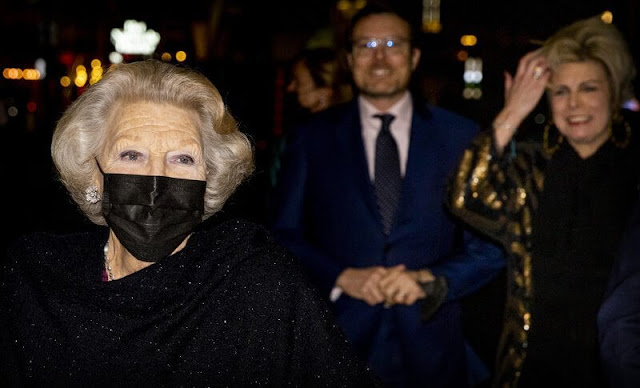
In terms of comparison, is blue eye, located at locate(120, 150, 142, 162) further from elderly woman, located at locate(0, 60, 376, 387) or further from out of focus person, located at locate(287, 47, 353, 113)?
out of focus person, located at locate(287, 47, 353, 113)

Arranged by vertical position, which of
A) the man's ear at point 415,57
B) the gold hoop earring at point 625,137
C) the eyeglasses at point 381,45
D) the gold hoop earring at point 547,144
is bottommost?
the gold hoop earring at point 547,144

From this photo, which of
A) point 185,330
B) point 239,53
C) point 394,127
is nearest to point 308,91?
point 394,127

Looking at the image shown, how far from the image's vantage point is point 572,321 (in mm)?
3178

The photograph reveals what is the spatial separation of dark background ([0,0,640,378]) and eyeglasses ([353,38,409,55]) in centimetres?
26

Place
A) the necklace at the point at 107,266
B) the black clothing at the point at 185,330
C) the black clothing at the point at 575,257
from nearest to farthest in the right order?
the black clothing at the point at 185,330, the necklace at the point at 107,266, the black clothing at the point at 575,257

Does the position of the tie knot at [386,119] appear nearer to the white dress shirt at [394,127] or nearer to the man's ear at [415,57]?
the white dress shirt at [394,127]

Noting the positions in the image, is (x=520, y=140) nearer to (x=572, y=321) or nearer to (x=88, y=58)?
(x=572, y=321)

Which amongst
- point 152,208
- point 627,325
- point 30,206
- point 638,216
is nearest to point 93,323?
point 152,208

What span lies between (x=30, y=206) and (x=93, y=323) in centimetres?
1082

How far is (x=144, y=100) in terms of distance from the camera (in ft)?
7.75

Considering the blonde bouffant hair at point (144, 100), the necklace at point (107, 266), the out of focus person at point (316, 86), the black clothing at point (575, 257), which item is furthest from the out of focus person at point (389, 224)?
the out of focus person at point (316, 86)

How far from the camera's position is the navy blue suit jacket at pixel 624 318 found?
94.0 inches

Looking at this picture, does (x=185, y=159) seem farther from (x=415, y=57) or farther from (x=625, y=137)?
(x=625, y=137)

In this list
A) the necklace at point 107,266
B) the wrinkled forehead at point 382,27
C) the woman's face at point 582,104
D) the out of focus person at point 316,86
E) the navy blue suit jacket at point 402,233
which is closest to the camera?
the necklace at point 107,266
